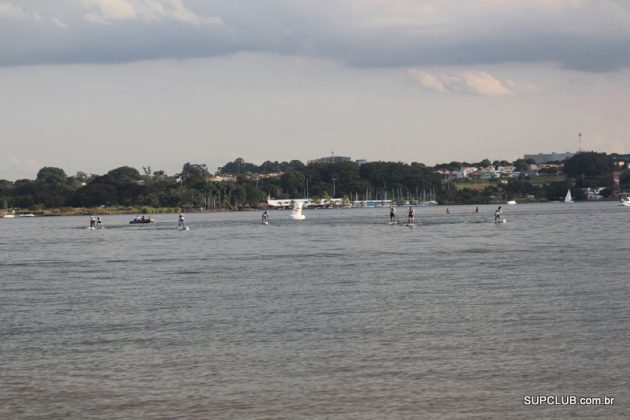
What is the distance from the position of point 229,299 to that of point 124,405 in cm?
2162

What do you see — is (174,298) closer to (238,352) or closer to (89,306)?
(89,306)

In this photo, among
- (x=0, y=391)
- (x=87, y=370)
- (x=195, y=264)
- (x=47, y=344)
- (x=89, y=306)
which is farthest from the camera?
(x=195, y=264)

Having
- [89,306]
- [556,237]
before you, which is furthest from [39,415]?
[556,237]

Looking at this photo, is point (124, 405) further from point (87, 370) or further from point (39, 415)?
point (87, 370)

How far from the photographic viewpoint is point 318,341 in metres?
32.8

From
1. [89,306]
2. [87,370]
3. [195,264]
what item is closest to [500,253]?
[195,264]

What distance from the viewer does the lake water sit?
24828 millimetres

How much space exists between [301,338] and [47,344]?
8.31 meters

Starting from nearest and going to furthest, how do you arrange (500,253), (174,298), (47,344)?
(47,344) < (174,298) < (500,253)

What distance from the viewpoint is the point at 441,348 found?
31.1 metres

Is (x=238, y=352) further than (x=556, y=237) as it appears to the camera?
No

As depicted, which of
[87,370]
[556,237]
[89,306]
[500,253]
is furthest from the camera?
[556,237]

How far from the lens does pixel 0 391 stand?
26531 mm

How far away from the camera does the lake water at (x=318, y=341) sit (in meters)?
24.8
